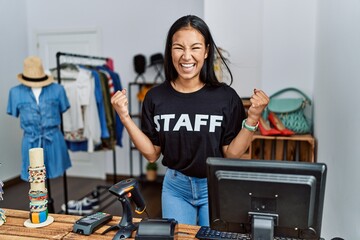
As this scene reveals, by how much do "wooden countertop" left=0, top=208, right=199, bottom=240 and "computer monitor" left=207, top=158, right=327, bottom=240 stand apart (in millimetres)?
265

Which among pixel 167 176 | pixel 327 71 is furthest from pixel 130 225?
pixel 327 71

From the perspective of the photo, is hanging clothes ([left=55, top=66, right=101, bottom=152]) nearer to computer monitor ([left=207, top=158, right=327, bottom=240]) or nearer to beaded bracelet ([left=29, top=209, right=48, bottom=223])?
beaded bracelet ([left=29, top=209, right=48, bottom=223])

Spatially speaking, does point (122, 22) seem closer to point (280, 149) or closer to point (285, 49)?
point (285, 49)

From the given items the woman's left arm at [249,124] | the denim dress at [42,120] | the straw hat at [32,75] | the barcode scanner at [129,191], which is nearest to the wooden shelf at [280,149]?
the woman's left arm at [249,124]

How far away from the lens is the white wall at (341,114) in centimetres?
144

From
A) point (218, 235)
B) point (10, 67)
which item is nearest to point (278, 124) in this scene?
point (218, 235)

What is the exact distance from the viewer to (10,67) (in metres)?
4.44

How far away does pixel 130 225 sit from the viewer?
125cm

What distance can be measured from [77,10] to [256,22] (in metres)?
2.52

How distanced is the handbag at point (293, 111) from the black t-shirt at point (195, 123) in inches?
57.2

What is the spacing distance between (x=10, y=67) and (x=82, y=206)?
2172 mm

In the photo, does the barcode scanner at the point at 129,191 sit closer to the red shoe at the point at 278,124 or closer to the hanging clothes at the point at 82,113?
the red shoe at the point at 278,124

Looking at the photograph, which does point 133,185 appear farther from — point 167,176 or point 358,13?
point 358,13

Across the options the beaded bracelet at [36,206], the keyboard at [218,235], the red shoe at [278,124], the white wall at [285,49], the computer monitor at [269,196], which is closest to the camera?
the computer monitor at [269,196]
